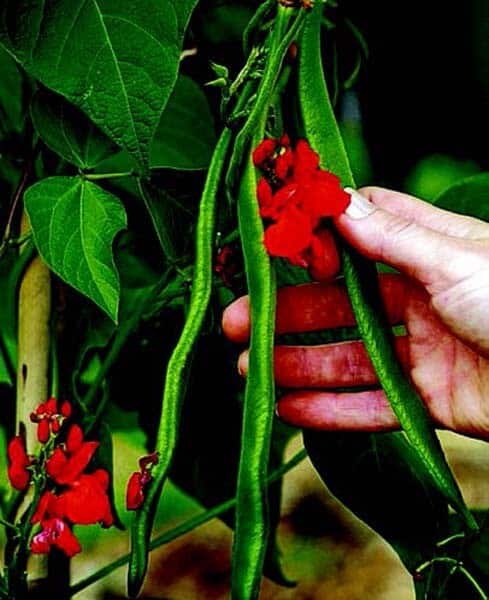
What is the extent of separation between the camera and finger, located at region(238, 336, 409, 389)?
109 centimetres

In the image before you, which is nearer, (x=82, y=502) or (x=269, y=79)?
(x=269, y=79)

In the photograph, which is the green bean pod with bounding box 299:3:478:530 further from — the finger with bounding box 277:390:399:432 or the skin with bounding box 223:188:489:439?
the finger with bounding box 277:390:399:432

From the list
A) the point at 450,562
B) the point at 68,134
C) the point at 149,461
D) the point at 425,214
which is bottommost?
the point at 450,562

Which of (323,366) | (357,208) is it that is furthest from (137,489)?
(323,366)

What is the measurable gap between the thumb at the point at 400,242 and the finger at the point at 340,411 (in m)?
0.22

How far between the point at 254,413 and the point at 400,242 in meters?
0.20

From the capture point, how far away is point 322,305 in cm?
106

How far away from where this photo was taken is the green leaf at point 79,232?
88 centimetres

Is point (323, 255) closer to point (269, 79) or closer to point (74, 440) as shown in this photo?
point (269, 79)

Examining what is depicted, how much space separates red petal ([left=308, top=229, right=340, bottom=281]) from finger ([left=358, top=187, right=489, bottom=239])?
187 millimetres

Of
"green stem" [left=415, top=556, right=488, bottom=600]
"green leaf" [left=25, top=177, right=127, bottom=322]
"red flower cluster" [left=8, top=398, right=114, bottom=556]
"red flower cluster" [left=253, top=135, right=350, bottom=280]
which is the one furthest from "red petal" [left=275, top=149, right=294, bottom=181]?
"green stem" [left=415, top=556, right=488, bottom=600]

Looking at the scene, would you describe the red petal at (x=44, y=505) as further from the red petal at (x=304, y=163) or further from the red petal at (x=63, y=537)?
the red petal at (x=304, y=163)

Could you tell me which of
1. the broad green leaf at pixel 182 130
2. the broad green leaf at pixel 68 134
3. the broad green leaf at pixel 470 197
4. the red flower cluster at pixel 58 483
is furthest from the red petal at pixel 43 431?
the broad green leaf at pixel 470 197

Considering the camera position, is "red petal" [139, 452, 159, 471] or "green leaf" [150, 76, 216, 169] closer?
"red petal" [139, 452, 159, 471]
